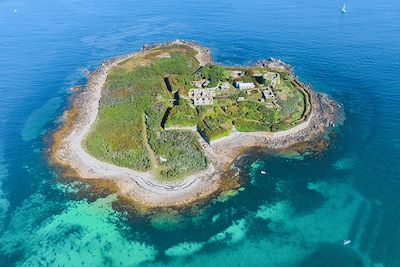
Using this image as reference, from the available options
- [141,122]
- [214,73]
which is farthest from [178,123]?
[214,73]

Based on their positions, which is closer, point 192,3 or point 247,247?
point 247,247

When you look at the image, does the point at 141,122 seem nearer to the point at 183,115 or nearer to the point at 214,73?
the point at 183,115

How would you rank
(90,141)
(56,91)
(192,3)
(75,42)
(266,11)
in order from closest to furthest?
(90,141) → (56,91) → (75,42) → (266,11) → (192,3)

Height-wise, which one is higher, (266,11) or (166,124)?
(266,11)

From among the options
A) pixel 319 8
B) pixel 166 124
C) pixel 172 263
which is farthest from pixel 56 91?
pixel 319 8

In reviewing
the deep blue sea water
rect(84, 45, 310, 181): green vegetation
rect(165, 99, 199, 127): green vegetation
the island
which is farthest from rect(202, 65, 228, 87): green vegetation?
rect(165, 99, 199, 127): green vegetation

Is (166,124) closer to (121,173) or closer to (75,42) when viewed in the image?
(121,173)

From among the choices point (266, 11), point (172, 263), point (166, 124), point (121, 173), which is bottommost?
point (172, 263)

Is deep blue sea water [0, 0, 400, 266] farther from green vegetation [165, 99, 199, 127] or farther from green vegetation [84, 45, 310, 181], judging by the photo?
green vegetation [165, 99, 199, 127]
